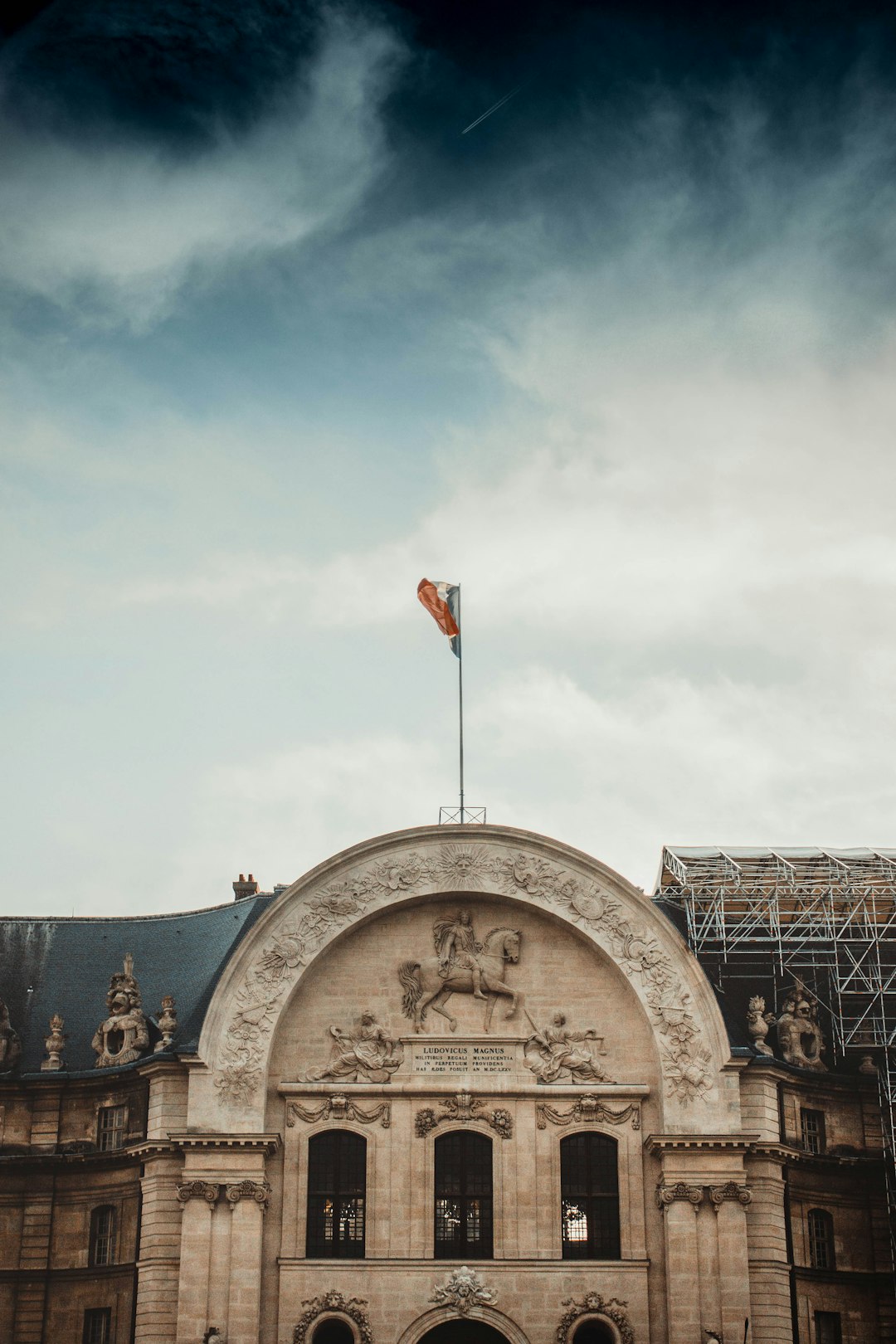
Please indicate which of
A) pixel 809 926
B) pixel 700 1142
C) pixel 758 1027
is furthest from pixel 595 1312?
pixel 809 926

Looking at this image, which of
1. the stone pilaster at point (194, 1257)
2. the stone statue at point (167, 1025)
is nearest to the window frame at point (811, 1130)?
the stone pilaster at point (194, 1257)

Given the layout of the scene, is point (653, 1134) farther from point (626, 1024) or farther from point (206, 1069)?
point (206, 1069)

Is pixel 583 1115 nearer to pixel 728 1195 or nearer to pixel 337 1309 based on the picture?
pixel 728 1195

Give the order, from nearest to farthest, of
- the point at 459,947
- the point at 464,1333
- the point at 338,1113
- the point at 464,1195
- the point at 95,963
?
the point at 464,1333 < the point at 464,1195 < the point at 338,1113 < the point at 459,947 < the point at 95,963

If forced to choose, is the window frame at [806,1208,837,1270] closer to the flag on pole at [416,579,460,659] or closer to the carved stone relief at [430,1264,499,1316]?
the carved stone relief at [430,1264,499,1316]

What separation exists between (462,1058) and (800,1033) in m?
9.52

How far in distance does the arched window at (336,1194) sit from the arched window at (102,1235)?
224 inches

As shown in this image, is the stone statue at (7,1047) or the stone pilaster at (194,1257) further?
Answer: the stone statue at (7,1047)

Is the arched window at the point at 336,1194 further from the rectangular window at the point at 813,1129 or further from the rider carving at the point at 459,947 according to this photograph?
the rectangular window at the point at 813,1129

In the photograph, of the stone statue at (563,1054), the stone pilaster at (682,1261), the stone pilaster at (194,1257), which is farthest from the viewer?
the stone statue at (563,1054)

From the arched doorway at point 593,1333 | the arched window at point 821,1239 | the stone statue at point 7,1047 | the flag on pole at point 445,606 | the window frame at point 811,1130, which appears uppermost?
the flag on pole at point 445,606

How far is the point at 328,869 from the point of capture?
156 ft

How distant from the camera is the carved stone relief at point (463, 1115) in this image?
→ 1807 inches

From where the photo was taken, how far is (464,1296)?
44281 millimetres
